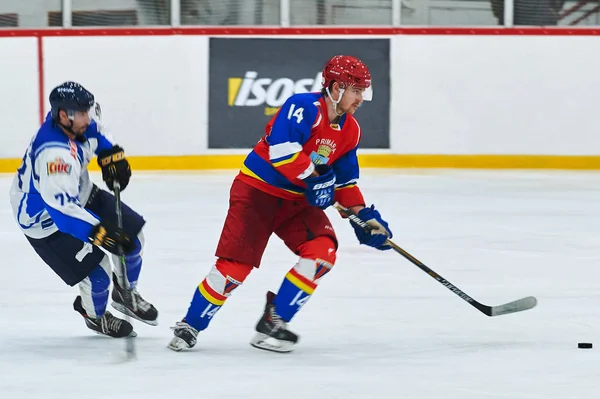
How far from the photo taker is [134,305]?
13.9ft

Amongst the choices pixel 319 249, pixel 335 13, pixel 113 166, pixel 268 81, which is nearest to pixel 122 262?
pixel 113 166

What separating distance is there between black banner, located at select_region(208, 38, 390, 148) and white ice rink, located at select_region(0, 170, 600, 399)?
74.3 inches

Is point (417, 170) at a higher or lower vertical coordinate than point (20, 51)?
lower

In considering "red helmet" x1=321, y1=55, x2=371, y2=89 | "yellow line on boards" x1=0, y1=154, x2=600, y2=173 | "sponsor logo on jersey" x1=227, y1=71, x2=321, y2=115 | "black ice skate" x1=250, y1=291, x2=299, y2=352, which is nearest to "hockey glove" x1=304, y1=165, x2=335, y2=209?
"red helmet" x1=321, y1=55, x2=371, y2=89

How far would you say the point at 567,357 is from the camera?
3.86 metres

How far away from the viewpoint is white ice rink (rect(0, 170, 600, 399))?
351cm

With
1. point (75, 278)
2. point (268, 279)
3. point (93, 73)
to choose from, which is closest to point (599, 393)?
point (75, 278)

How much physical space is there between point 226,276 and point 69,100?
30.6 inches

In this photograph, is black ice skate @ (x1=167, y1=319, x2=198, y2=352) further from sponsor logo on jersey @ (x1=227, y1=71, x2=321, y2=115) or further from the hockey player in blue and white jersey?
sponsor logo on jersey @ (x1=227, y1=71, x2=321, y2=115)

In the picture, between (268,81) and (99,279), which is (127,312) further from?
(268,81)

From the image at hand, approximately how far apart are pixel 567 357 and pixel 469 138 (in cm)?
581

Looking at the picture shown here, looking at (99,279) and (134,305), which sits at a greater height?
(99,279)

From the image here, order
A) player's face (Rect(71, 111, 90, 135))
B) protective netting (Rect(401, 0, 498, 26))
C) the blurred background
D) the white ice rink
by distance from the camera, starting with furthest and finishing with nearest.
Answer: protective netting (Rect(401, 0, 498, 26)) < the blurred background < player's face (Rect(71, 111, 90, 135)) < the white ice rink

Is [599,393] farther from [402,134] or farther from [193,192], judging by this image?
[402,134]
